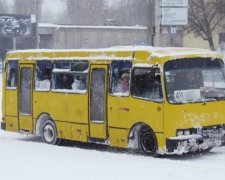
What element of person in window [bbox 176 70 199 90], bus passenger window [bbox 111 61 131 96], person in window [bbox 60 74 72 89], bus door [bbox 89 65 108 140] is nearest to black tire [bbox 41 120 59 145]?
person in window [bbox 60 74 72 89]

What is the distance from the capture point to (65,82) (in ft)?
55.5

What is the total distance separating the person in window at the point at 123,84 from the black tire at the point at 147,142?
0.97m

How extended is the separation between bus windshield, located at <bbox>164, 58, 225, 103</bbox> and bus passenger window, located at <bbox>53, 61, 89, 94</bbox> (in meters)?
2.73

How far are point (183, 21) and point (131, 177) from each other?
13.2 metres

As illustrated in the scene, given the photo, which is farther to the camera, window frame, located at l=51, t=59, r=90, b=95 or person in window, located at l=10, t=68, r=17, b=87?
person in window, located at l=10, t=68, r=17, b=87

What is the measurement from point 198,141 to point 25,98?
19.2ft

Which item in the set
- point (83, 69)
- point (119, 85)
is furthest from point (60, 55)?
point (119, 85)

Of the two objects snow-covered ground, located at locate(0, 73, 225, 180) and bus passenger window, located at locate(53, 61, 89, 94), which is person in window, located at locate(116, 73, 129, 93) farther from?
snow-covered ground, located at locate(0, 73, 225, 180)

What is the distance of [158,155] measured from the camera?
14.4 metres

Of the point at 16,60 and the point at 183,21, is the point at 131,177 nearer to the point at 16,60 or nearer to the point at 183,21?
the point at 16,60

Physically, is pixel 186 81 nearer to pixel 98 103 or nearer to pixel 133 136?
pixel 133 136

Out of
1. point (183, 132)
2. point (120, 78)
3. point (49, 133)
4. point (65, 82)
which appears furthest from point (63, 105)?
point (183, 132)

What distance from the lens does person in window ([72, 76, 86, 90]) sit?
640 inches

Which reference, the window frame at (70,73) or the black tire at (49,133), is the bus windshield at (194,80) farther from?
the black tire at (49,133)
